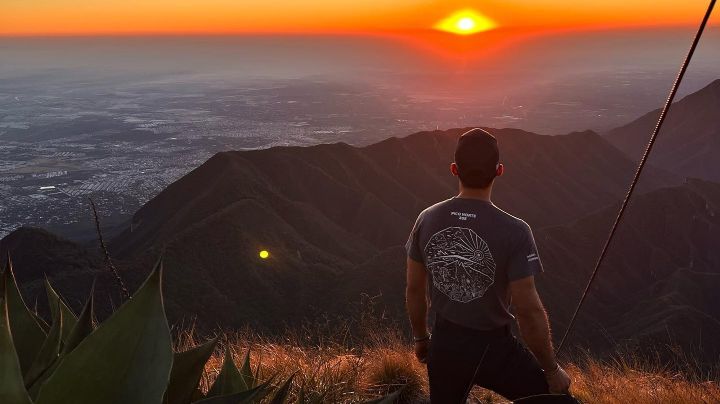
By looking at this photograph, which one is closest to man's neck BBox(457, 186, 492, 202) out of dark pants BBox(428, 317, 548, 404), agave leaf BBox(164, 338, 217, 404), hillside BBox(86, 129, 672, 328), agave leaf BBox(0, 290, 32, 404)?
dark pants BBox(428, 317, 548, 404)

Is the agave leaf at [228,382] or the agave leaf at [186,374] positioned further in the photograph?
the agave leaf at [228,382]

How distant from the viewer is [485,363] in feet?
9.86

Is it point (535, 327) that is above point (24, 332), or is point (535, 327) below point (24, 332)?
below

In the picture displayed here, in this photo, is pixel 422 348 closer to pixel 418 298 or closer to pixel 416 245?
pixel 418 298

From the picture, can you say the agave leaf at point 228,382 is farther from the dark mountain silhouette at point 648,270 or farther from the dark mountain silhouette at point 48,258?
the dark mountain silhouette at point 48,258

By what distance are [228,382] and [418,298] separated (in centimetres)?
165

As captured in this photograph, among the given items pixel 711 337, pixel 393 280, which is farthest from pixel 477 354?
pixel 711 337

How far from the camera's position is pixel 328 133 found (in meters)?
191

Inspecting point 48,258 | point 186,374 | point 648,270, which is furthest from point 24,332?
point 648,270

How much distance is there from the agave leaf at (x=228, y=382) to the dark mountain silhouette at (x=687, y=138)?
153322 mm

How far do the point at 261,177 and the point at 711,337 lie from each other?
5555 centimetres

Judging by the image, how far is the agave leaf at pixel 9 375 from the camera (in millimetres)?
960

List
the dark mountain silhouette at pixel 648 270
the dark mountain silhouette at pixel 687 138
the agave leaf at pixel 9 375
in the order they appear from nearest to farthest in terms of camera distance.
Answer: the agave leaf at pixel 9 375 → the dark mountain silhouette at pixel 648 270 → the dark mountain silhouette at pixel 687 138

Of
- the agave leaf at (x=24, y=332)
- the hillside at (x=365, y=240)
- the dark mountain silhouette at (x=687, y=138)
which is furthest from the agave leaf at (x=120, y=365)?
the dark mountain silhouette at (x=687, y=138)
